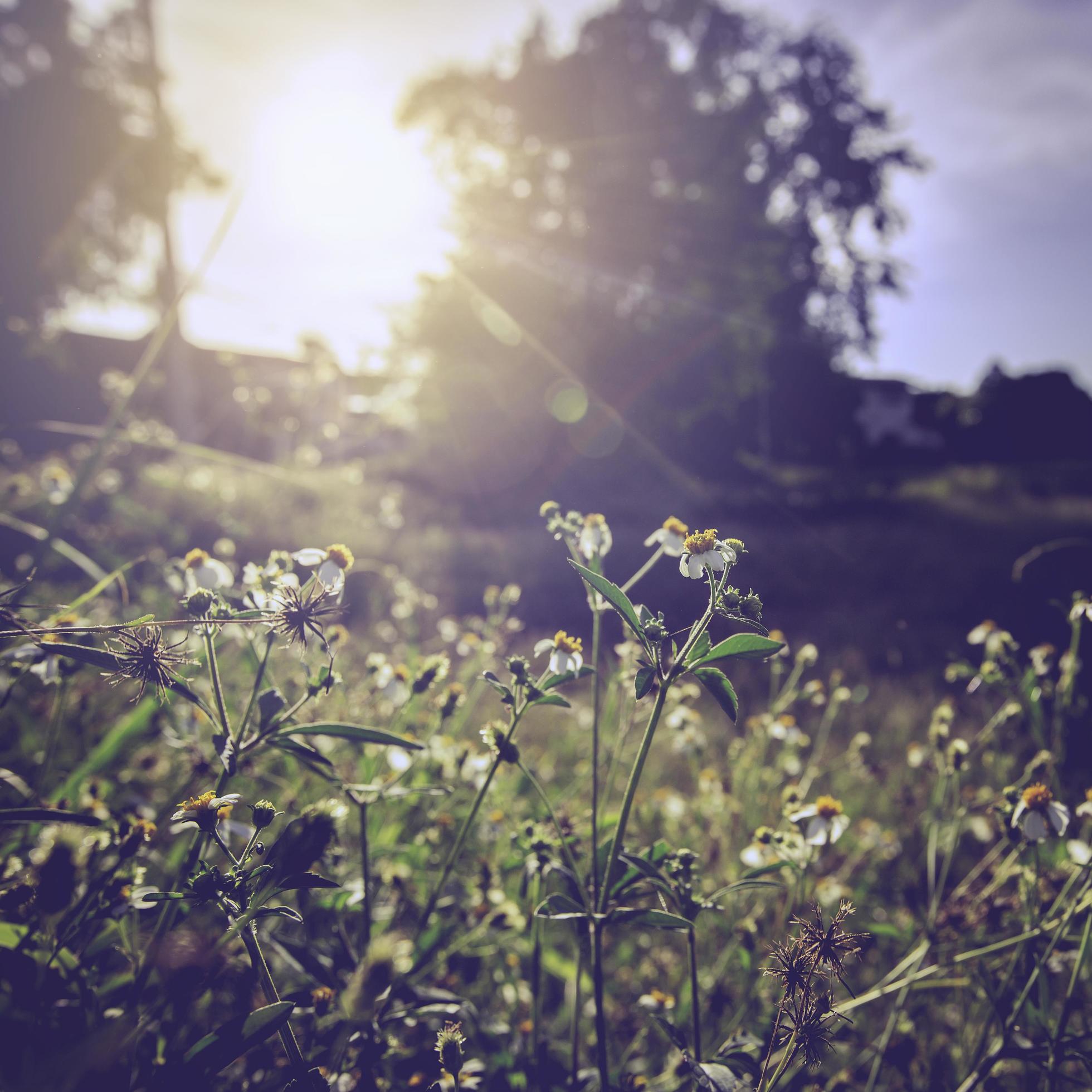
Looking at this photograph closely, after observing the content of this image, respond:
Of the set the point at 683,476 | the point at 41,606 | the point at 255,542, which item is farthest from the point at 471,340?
the point at 41,606

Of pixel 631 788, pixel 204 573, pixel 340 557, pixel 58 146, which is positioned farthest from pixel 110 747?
pixel 58 146

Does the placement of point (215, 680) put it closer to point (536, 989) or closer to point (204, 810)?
point (204, 810)

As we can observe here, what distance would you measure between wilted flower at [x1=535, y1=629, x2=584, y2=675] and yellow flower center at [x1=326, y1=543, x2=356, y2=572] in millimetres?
330

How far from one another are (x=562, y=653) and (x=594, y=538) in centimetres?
23

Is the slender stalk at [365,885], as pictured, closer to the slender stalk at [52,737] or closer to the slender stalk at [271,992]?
the slender stalk at [271,992]

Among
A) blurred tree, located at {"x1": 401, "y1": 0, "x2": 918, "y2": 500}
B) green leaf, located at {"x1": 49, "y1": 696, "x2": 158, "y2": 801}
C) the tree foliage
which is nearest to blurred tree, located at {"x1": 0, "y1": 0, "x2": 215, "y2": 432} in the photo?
the tree foliage

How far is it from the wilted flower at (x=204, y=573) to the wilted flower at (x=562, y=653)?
0.56 metres

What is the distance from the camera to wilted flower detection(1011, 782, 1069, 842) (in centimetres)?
116

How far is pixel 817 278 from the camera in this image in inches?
690

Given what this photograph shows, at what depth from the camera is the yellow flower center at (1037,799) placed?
119 cm

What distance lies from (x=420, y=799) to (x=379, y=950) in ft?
3.26

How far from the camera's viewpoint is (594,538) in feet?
4.12

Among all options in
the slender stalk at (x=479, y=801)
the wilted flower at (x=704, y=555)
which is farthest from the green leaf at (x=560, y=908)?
the wilted flower at (x=704, y=555)

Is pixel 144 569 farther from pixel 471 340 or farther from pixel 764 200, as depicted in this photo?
pixel 764 200
